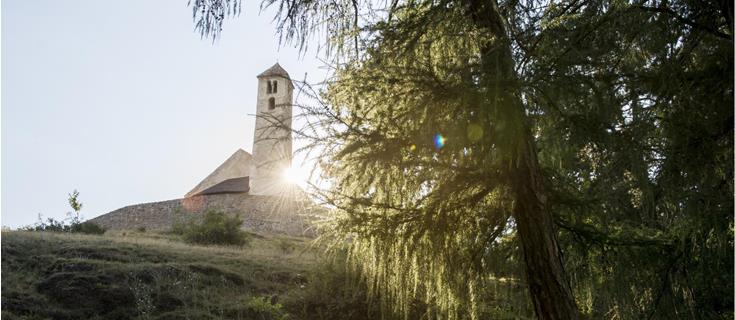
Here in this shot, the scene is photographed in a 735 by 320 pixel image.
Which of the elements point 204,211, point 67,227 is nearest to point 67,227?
point 67,227

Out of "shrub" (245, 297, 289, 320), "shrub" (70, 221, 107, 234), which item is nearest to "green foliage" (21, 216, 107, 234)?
"shrub" (70, 221, 107, 234)

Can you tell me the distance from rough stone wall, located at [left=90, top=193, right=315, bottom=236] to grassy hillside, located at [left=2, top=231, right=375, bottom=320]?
46.7 feet

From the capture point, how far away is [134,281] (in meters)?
9.69

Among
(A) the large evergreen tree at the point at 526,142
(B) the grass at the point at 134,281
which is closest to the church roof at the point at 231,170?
(B) the grass at the point at 134,281

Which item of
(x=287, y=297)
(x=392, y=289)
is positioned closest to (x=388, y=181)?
(x=392, y=289)

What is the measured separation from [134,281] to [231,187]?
77.4ft

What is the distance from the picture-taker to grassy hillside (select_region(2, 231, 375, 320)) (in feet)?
28.6

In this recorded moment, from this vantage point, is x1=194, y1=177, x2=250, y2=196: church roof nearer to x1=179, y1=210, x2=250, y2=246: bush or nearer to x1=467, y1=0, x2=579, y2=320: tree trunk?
x1=179, y1=210, x2=250, y2=246: bush

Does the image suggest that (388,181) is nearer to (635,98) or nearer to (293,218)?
(635,98)

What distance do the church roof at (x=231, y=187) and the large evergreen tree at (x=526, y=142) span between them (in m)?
28.6

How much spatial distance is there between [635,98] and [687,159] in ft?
1.84

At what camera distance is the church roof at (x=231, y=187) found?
32.0m

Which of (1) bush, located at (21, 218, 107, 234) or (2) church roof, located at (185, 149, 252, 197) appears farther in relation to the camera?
(2) church roof, located at (185, 149, 252, 197)

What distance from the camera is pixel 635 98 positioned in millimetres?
3400
